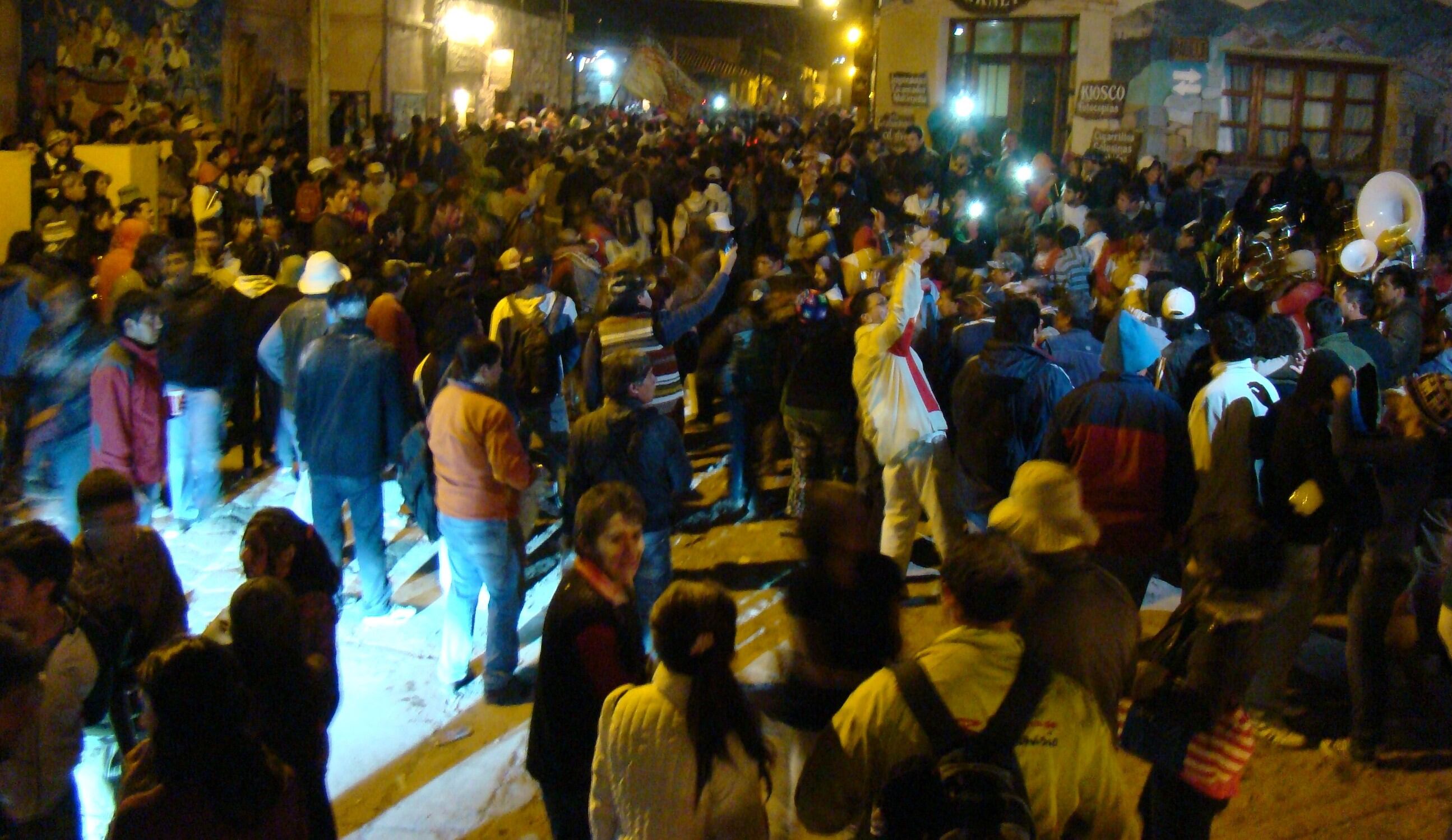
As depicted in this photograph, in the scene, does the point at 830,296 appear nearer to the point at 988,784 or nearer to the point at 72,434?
the point at 72,434

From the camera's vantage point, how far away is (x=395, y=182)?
671 inches

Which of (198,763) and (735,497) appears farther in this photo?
(735,497)

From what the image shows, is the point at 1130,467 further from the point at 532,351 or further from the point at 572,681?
the point at 532,351

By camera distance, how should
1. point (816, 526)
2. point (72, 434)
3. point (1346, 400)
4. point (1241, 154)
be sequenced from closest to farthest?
point (816, 526), point (1346, 400), point (72, 434), point (1241, 154)

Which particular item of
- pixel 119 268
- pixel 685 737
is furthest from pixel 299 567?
pixel 119 268

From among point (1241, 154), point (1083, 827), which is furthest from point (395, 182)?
point (1083, 827)

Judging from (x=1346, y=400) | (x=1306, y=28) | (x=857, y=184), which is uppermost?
(x=1306, y=28)

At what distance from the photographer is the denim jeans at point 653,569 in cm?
536

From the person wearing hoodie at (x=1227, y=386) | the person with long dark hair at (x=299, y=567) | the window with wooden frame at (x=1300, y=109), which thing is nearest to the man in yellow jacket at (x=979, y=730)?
the person with long dark hair at (x=299, y=567)

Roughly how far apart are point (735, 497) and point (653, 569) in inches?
114

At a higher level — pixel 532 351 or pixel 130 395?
pixel 532 351

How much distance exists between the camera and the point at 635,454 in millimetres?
5234

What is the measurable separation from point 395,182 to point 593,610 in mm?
14571

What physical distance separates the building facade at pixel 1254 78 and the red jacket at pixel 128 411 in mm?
13562
